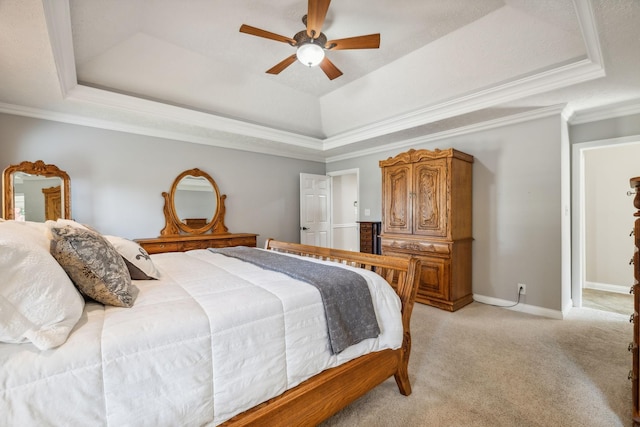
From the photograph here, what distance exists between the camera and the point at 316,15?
81.6 inches

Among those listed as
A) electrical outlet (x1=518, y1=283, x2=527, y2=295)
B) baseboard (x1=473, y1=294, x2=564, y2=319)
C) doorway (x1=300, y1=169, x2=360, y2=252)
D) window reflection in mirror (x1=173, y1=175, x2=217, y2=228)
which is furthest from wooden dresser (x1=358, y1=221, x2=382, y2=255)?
window reflection in mirror (x1=173, y1=175, x2=217, y2=228)

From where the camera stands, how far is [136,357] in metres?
0.99

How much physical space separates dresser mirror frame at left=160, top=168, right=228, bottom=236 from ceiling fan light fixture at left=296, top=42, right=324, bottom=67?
9.00 ft

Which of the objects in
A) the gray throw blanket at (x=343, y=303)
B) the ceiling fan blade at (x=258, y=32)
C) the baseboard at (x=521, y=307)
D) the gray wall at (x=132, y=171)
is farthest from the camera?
the gray wall at (x=132, y=171)

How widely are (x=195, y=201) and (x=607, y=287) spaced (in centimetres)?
632

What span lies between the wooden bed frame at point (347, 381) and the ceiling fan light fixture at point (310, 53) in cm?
A: 164

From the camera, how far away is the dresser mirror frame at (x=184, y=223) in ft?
13.8

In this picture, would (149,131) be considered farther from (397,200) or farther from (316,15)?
(397,200)

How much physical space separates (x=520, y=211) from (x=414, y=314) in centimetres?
182

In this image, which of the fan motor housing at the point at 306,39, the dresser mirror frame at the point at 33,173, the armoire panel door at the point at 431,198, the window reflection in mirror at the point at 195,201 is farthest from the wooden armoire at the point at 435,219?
the dresser mirror frame at the point at 33,173

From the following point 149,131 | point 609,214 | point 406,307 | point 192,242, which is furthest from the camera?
point 609,214

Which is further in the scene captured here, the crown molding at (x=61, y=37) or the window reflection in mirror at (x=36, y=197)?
the window reflection in mirror at (x=36, y=197)

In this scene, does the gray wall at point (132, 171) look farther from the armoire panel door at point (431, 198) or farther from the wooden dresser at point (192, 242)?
the armoire panel door at point (431, 198)

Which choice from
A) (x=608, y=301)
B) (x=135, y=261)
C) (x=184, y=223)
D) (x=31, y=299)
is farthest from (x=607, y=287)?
(x=184, y=223)
